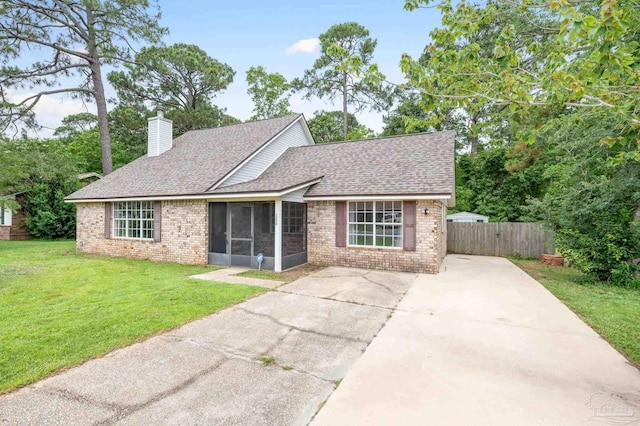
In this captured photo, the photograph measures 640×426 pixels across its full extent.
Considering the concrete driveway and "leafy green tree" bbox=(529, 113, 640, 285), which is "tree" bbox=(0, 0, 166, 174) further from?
"leafy green tree" bbox=(529, 113, 640, 285)

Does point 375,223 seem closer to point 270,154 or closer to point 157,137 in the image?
point 270,154

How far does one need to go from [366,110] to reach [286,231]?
62.7 feet

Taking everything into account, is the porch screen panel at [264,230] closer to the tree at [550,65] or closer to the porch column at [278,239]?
the porch column at [278,239]

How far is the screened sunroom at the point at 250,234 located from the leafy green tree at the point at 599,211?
8.18m

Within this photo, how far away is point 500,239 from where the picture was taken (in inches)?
550

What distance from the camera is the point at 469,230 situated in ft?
47.9

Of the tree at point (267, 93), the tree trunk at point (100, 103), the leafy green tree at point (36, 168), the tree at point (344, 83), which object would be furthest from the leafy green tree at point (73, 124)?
the tree at point (344, 83)

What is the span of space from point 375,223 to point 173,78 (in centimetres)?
2288

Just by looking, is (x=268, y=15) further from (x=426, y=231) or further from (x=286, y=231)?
(x=426, y=231)

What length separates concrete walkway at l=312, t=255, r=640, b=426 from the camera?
264 cm

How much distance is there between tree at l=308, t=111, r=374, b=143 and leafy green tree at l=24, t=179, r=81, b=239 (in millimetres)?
18080

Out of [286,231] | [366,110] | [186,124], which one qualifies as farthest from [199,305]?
[366,110]

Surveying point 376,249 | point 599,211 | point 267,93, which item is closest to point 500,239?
point 599,211

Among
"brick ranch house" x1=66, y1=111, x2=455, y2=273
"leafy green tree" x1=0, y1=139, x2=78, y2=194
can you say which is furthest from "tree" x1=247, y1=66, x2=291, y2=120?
"brick ranch house" x1=66, y1=111, x2=455, y2=273
